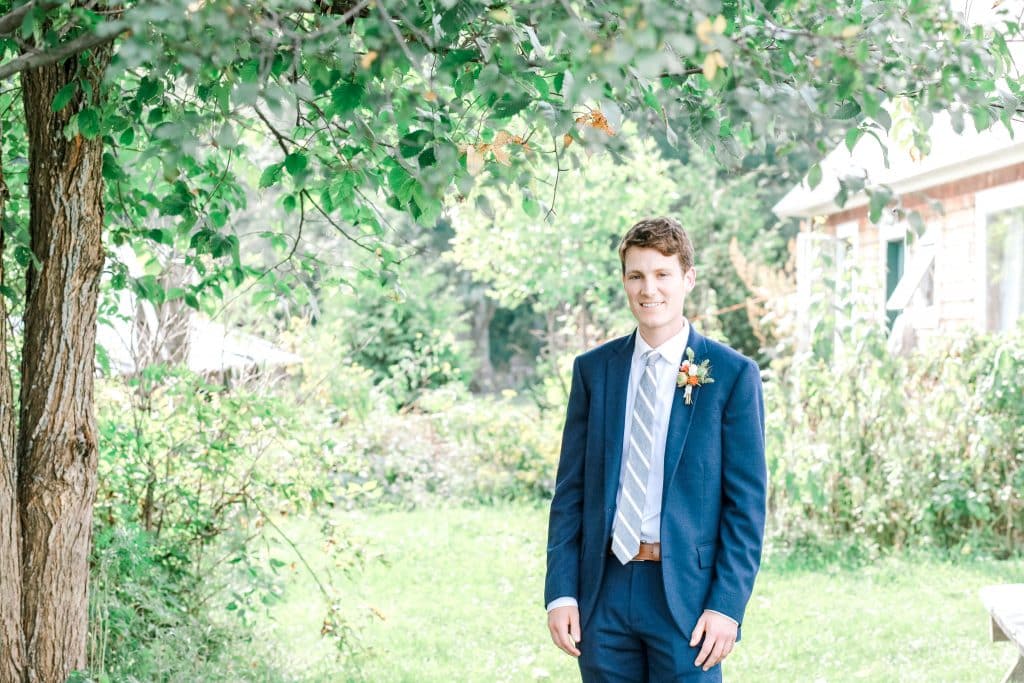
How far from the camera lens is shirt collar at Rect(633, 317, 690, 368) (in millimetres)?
2838

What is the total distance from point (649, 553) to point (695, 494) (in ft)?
0.60

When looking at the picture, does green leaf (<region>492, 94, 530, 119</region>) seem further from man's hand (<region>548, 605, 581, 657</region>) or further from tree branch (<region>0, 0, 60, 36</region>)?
man's hand (<region>548, 605, 581, 657</region>)

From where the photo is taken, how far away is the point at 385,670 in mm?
5703

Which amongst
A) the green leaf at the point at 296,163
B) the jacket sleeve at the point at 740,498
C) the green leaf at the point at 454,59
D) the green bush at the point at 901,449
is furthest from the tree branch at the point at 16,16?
the green bush at the point at 901,449

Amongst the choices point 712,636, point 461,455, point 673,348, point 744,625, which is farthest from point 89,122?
point 461,455

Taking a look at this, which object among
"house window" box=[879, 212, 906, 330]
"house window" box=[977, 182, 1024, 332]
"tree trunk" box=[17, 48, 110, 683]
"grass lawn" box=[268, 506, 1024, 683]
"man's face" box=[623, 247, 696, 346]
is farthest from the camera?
"house window" box=[879, 212, 906, 330]

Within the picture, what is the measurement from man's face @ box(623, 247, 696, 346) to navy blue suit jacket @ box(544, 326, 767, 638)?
0.36 feet

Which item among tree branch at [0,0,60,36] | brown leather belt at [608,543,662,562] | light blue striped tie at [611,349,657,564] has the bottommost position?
brown leather belt at [608,543,662,562]

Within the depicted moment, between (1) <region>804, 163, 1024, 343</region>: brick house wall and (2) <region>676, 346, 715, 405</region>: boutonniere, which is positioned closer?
(2) <region>676, 346, 715, 405</region>: boutonniere

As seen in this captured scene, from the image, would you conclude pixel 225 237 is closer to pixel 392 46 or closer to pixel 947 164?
pixel 392 46

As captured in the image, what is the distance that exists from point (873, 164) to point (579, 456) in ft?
33.2

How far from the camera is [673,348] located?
9.35 ft

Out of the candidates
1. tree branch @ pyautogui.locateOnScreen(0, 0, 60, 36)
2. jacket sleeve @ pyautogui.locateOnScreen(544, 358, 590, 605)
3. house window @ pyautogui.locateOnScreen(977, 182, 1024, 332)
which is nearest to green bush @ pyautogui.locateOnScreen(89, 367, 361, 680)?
jacket sleeve @ pyautogui.locateOnScreen(544, 358, 590, 605)

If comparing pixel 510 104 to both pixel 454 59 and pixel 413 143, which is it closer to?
pixel 454 59
